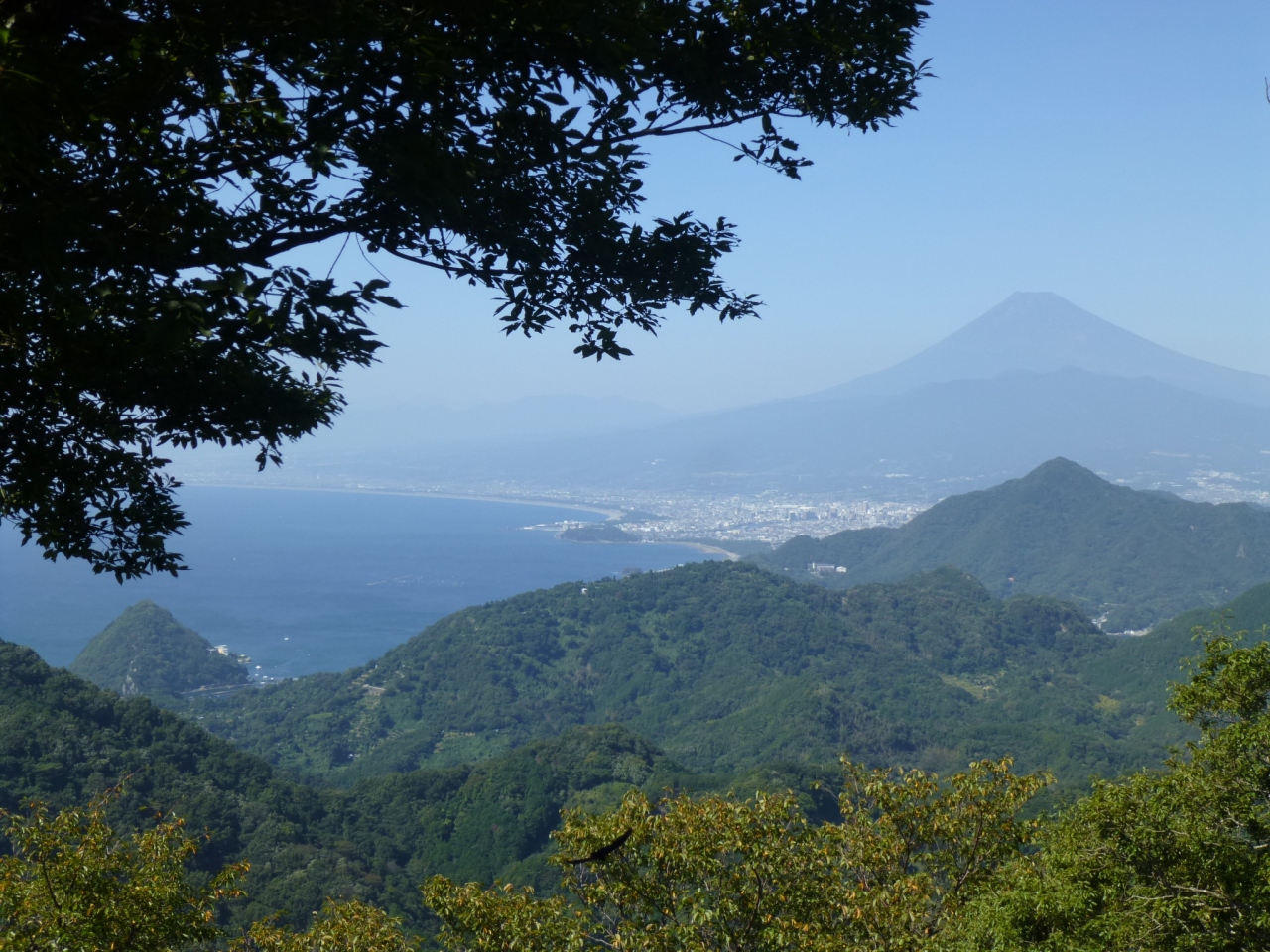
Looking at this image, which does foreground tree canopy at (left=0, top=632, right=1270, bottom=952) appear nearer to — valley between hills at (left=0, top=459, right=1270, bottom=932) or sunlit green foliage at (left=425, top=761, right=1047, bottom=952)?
sunlit green foliage at (left=425, top=761, right=1047, bottom=952)

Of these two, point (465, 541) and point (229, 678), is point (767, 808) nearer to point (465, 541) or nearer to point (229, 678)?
point (229, 678)

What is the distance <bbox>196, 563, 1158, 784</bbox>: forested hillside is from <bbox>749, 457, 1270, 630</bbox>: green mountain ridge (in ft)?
64.6

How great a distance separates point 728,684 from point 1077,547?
5287 cm

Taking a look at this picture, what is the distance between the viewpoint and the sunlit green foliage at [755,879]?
4984mm

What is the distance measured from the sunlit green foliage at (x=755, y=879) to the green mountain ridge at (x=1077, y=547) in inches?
2934

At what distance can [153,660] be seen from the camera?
52562 millimetres

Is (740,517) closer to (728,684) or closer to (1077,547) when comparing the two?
(1077,547)

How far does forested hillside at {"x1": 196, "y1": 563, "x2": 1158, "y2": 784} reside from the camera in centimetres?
4319

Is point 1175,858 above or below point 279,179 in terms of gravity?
below

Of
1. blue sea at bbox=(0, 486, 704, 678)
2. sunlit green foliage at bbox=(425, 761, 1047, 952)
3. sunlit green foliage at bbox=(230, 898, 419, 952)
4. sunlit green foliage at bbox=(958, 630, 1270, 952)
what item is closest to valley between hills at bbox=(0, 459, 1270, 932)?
blue sea at bbox=(0, 486, 704, 678)

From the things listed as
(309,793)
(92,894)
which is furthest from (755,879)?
(309,793)

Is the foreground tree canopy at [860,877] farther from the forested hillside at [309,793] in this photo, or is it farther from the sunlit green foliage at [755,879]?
the forested hillside at [309,793]

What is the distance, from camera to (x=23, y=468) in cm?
318

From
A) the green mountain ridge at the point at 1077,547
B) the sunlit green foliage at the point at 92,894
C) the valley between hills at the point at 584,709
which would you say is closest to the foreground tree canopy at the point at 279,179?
the sunlit green foliage at the point at 92,894
